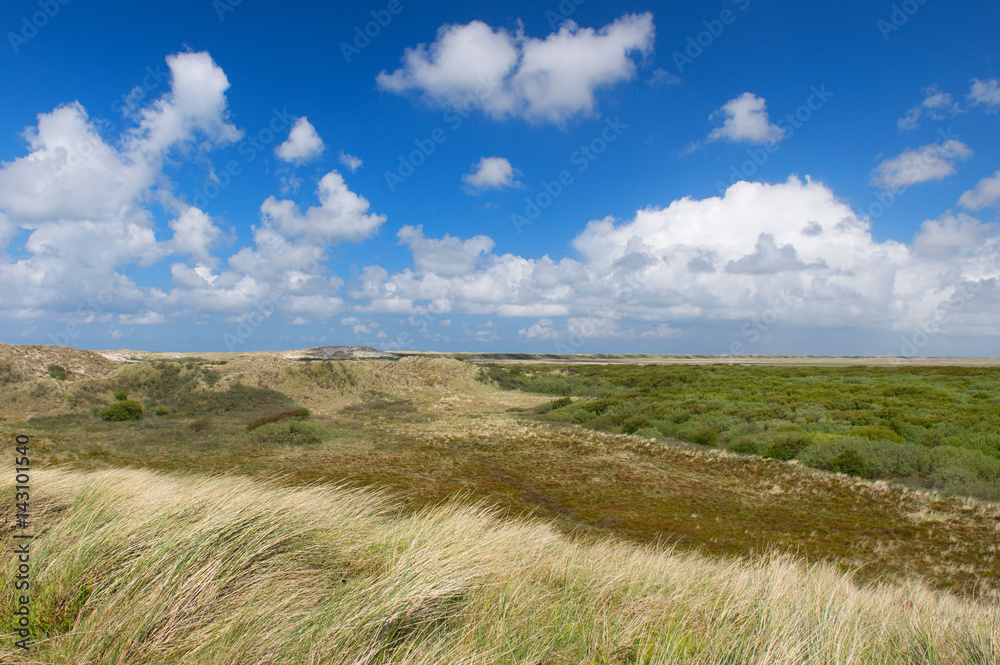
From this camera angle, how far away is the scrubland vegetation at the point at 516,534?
2.96 metres

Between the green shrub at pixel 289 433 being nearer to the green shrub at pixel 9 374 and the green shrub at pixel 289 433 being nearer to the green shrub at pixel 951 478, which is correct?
the green shrub at pixel 9 374

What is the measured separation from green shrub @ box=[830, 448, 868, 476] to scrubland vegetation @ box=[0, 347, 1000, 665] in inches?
1.8

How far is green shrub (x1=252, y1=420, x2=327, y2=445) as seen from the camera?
61.0 feet

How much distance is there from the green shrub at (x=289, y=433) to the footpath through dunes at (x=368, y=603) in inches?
558

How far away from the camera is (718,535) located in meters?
9.88

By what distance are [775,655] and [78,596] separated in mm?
4455

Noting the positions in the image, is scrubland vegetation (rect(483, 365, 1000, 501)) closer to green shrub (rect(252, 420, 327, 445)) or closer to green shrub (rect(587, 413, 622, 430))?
green shrub (rect(587, 413, 622, 430))

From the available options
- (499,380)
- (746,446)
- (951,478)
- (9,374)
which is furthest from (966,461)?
(9,374)

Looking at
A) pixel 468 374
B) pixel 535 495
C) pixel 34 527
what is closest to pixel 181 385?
pixel 468 374

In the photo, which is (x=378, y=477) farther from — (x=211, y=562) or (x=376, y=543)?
(x=211, y=562)

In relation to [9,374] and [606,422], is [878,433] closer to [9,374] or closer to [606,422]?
[606,422]

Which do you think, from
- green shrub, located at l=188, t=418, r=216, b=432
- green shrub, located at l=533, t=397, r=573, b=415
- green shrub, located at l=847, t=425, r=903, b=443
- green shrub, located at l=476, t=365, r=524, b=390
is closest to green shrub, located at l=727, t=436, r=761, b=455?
green shrub, located at l=847, t=425, r=903, b=443

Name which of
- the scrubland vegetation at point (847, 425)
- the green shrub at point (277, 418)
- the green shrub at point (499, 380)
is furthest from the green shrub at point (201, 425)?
the green shrub at point (499, 380)

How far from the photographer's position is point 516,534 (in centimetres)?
536
